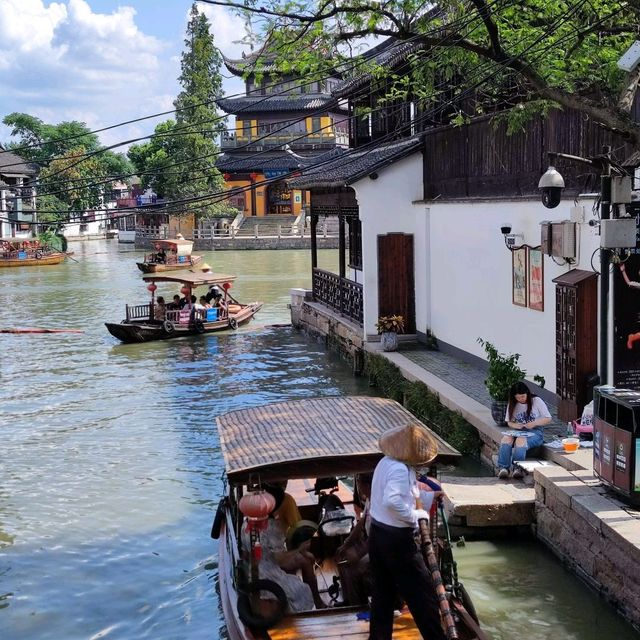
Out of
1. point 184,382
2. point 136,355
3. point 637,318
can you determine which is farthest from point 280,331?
point 637,318

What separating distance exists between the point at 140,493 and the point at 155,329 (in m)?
12.4

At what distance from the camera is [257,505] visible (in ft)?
21.1

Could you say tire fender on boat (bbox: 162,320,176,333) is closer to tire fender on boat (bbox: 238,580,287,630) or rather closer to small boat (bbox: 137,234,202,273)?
tire fender on boat (bbox: 238,580,287,630)

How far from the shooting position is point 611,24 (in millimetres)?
10406

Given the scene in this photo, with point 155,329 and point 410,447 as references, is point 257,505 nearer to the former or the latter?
point 410,447

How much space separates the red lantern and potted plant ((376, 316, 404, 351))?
1096 cm

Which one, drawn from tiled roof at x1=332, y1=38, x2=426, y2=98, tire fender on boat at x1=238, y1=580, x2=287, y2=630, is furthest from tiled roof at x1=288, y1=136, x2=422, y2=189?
tire fender on boat at x1=238, y1=580, x2=287, y2=630

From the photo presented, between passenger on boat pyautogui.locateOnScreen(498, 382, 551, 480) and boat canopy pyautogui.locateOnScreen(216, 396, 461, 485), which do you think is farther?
passenger on boat pyautogui.locateOnScreen(498, 382, 551, 480)

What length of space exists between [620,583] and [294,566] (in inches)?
105

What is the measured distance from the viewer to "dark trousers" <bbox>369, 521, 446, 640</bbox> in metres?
5.57

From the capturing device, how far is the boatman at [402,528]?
547 cm

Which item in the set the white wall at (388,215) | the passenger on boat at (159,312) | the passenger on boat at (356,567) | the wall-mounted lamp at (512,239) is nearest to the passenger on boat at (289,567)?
the passenger on boat at (356,567)

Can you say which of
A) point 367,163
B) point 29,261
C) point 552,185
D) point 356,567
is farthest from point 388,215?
point 29,261

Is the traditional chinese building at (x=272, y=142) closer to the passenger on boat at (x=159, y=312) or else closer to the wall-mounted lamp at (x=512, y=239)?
the passenger on boat at (x=159, y=312)
